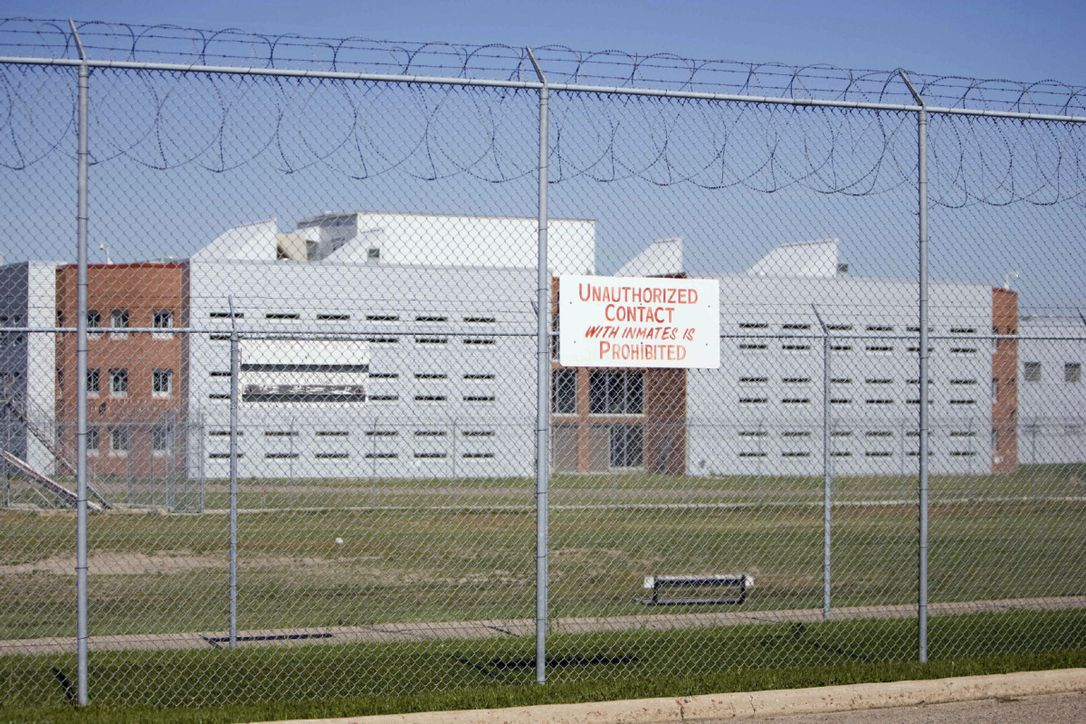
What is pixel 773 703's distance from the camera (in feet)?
28.1

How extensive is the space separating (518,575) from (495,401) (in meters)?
11.0

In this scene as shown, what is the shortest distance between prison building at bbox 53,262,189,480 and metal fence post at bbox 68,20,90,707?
1473 mm

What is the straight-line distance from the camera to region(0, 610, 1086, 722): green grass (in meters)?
8.26

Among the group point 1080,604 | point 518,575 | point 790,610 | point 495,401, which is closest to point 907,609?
point 790,610

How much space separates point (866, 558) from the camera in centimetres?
1898

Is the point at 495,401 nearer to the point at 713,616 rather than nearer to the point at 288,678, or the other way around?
the point at 713,616

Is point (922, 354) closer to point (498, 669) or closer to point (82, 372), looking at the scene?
point (498, 669)

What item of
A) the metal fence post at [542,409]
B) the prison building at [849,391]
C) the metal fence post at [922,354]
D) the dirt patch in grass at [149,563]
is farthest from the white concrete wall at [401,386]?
the metal fence post at [542,409]

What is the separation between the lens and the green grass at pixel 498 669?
8.26m

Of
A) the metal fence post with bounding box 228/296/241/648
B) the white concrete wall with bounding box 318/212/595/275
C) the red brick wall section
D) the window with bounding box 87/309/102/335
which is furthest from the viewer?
the red brick wall section

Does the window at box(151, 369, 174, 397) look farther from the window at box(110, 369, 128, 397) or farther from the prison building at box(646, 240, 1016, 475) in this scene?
the prison building at box(646, 240, 1016, 475)

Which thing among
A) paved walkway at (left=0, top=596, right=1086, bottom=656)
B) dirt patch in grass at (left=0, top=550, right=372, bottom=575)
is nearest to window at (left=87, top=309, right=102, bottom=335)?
paved walkway at (left=0, top=596, right=1086, bottom=656)

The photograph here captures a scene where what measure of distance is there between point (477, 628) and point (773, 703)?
4.07m

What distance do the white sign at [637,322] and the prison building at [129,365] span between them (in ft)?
9.96
